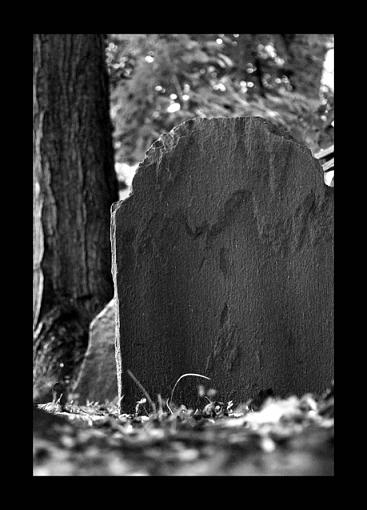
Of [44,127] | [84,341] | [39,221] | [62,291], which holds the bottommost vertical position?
[84,341]

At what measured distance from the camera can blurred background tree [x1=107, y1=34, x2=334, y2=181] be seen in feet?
28.8

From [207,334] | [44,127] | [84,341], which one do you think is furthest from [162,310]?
[44,127]

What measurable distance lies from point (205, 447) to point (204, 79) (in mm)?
8480

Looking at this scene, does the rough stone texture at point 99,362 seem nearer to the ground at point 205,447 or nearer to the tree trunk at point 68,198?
the tree trunk at point 68,198

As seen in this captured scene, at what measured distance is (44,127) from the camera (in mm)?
5855

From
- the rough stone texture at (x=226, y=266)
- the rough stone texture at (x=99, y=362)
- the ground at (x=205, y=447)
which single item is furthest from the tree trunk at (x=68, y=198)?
the ground at (x=205, y=447)

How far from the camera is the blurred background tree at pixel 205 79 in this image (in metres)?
8.78

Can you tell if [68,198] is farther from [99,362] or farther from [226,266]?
[226,266]

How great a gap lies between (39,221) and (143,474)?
14.9 feet

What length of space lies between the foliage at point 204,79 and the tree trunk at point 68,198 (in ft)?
8.80

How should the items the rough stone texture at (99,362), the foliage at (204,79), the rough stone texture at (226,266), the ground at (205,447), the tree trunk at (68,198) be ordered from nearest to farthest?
the ground at (205,447) → the rough stone texture at (226,266) → the rough stone texture at (99,362) → the tree trunk at (68,198) → the foliage at (204,79)

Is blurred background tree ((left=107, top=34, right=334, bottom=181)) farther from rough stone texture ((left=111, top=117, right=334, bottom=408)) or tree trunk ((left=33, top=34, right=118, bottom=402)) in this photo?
rough stone texture ((left=111, top=117, right=334, bottom=408))
